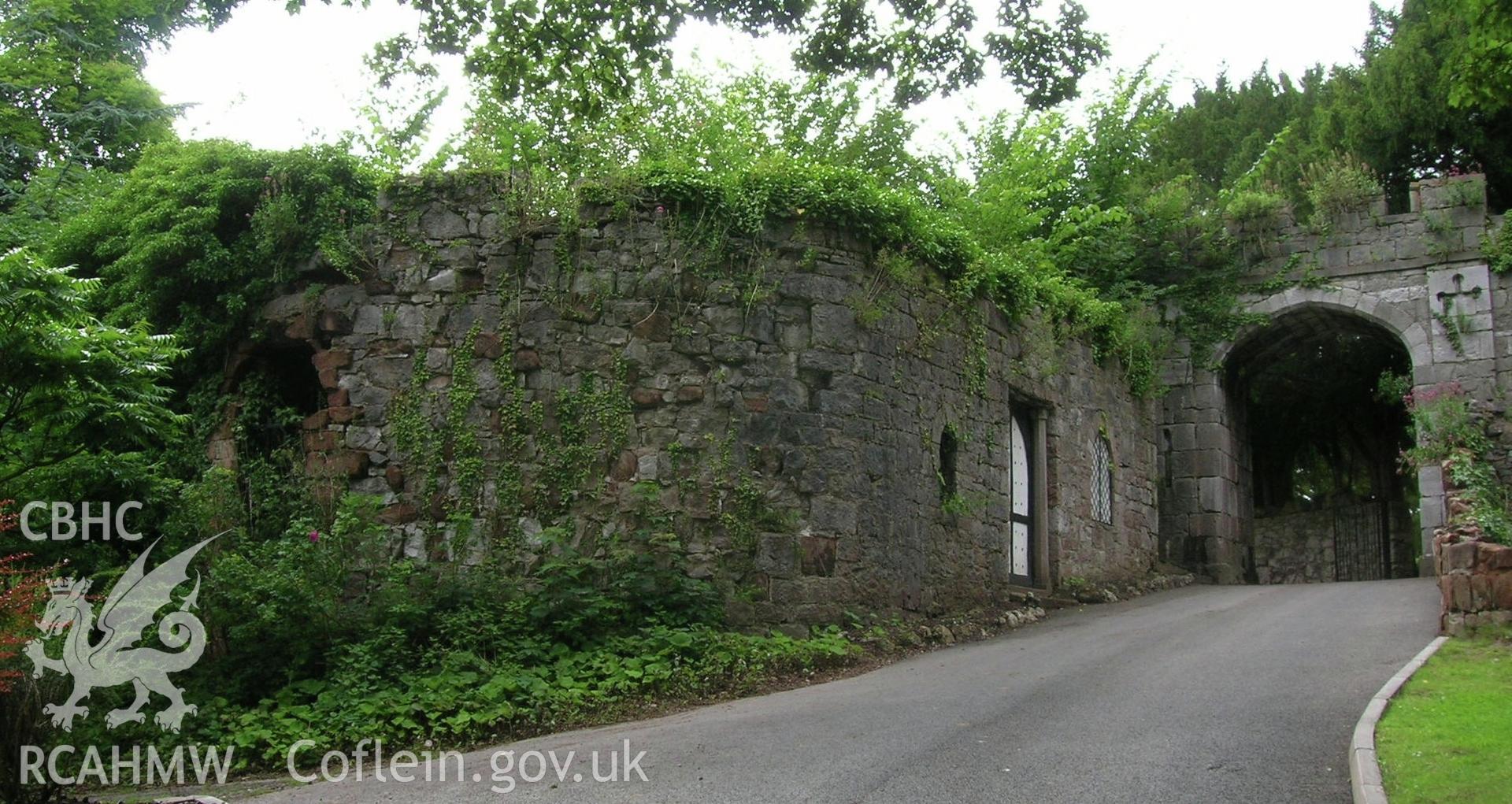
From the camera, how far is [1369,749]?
256 inches

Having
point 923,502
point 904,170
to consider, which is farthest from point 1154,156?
point 923,502

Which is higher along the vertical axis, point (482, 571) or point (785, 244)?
point (785, 244)

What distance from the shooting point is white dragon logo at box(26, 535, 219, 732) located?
795 cm

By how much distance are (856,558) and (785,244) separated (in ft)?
8.52

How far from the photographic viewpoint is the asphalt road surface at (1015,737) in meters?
6.33

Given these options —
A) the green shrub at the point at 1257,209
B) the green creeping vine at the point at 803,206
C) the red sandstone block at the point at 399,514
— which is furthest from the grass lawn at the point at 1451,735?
the green shrub at the point at 1257,209

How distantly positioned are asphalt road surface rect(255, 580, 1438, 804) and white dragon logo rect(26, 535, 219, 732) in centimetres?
165

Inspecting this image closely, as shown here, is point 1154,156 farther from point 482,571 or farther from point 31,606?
point 31,606

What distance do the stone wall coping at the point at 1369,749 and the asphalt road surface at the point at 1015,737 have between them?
0.35ft

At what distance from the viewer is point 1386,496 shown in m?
25.6

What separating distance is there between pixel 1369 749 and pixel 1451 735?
1.87 feet

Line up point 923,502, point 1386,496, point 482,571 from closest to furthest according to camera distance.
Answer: point 482,571 < point 923,502 < point 1386,496

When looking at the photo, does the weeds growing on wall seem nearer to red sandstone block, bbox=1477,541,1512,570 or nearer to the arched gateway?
the arched gateway

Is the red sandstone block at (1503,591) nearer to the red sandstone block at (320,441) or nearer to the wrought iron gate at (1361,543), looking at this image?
the red sandstone block at (320,441)
